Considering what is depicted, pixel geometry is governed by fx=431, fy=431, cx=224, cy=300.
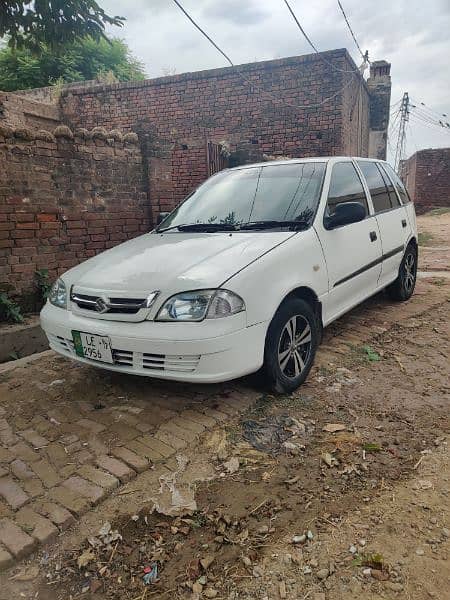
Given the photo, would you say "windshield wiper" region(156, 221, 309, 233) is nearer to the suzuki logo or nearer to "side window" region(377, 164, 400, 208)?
the suzuki logo

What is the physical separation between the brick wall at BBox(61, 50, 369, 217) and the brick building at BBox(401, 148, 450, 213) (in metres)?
13.1

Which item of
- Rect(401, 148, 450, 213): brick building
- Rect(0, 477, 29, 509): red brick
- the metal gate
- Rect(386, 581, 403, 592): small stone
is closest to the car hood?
Rect(0, 477, 29, 509): red brick

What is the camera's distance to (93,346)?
286 cm

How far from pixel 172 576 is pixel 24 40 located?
6.00 meters

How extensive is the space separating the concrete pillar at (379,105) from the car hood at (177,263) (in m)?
13.0

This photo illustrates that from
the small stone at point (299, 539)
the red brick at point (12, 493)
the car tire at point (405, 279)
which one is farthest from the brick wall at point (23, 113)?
the small stone at point (299, 539)

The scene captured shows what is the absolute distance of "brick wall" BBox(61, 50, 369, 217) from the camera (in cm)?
921

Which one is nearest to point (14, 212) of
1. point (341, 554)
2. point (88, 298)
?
point (88, 298)

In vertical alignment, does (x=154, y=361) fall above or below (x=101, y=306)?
below

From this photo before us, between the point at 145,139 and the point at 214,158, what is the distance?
1.52 meters

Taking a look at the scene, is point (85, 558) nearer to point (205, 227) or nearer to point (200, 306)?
point (200, 306)

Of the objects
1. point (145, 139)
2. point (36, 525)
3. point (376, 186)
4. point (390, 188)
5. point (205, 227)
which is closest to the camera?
point (36, 525)

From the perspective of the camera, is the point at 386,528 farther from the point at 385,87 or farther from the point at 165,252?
the point at 385,87

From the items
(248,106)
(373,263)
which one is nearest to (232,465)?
(373,263)
